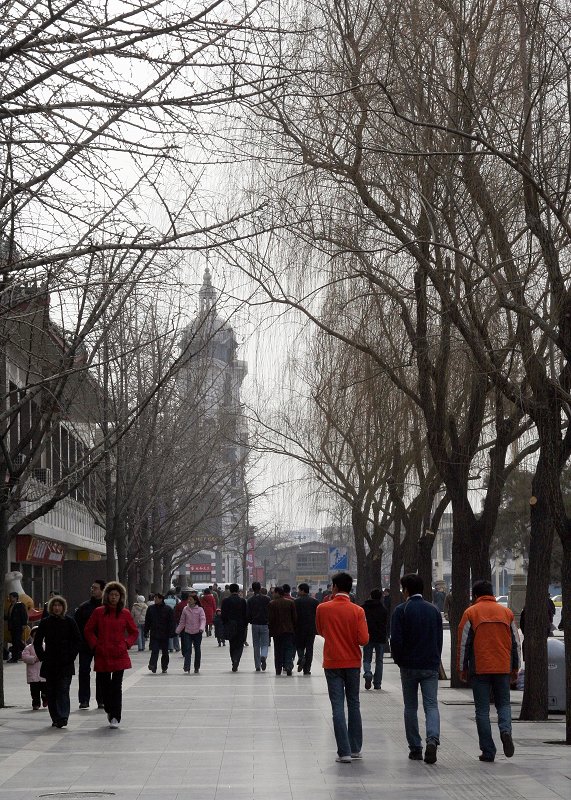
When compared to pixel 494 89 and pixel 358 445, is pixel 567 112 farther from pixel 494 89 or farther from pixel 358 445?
pixel 358 445

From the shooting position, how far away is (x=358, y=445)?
33.8 meters

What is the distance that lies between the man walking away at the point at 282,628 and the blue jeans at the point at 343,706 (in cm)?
1431

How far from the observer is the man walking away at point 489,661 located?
44.3 feet

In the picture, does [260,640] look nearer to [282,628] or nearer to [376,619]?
[282,628]

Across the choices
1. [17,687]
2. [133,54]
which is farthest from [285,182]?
[17,687]

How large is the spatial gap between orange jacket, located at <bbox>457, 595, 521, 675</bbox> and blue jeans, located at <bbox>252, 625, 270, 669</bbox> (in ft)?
54.5

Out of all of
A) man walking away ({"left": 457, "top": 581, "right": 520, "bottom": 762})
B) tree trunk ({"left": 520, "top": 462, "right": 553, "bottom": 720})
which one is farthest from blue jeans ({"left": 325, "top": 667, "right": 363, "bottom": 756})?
tree trunk ({"left": 520, "top": 462, "right": 553, "bottom": 720})

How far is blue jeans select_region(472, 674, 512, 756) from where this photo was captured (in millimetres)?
13469

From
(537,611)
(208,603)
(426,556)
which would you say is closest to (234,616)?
(426,556)

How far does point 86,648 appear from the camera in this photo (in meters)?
19.4

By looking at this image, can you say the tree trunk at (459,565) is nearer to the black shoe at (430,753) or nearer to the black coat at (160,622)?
the black coat at (160,622)

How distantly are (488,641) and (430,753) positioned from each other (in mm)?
1152

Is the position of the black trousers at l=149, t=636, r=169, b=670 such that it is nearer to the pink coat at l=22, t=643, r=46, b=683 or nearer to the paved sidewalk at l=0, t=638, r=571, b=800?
the paved sidewalk at l=0, t=638, r=571, b=800

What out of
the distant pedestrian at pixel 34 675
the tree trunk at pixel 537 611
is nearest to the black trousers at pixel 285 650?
the distant pedestrian at pixel 34 675
